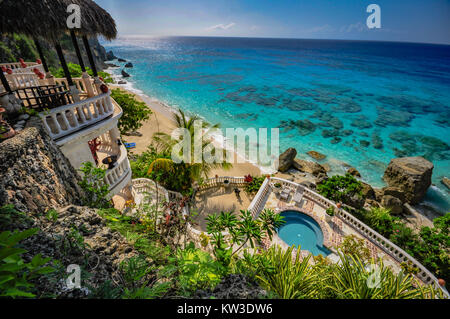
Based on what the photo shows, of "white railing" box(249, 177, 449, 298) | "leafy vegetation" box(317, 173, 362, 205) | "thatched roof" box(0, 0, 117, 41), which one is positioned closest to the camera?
"thatched roof" box(0, 0, 117, 41)

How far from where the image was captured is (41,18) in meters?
6.25

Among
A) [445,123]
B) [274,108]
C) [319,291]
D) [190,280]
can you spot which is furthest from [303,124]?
[190,280]

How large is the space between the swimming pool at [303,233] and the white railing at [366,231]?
1.61 m

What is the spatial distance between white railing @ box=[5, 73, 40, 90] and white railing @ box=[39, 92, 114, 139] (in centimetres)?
510

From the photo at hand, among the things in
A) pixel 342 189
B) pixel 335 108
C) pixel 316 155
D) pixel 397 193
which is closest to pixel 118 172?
pixel 342 189

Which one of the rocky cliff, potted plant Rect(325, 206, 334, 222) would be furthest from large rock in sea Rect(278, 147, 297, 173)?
the rocky cliff

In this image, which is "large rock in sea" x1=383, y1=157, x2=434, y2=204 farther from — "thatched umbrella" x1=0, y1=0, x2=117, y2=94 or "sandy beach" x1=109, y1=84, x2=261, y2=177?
"thatched umbrella" x1=0, y1=0, x2=117, y2=94

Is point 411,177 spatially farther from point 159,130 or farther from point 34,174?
point 159,130

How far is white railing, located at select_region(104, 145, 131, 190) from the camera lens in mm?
8115

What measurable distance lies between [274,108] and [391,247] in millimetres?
33394

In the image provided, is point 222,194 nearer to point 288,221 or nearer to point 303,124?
point 288,221

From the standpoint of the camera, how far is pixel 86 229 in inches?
143

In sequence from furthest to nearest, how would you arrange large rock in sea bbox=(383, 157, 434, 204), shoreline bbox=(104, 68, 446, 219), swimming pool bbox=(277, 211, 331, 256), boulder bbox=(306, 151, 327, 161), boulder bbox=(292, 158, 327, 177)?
1. boulder bbox=(306, 151, 327, 161)
2. boulder bbox=(292, 158, 327, 177)
3. shoreline bbox=(104, 68, 446, 219)
4. large rock in sea bbox=(383, 157, 434, 204)
5. swimming pool bbox=(277, 211, 331, 256)

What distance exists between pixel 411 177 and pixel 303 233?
15102 millimetres
